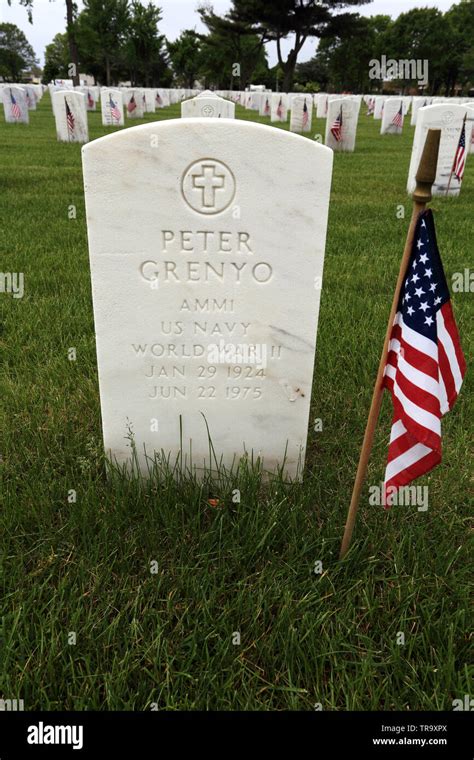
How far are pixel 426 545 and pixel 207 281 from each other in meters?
1.33

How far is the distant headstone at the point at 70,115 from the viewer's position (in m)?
12.5

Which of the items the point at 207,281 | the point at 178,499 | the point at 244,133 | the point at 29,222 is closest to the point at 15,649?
the point at 178,499

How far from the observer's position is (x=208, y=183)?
6.70ft

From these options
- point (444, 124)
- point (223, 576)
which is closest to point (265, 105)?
point (444, 124)

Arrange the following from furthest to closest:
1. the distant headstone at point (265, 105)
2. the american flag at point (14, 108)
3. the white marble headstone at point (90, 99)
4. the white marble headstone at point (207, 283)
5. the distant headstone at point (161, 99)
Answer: the distant headstone at point (161, 99)
the white marble headstone at point (90, 99)
the distant headstone at point (265, 105)
the american flag at point (14, 108)
the white marble headstone at point (207, 283)

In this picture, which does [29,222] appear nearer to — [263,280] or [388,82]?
[263,280]

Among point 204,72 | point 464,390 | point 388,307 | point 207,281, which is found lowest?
point 464,390

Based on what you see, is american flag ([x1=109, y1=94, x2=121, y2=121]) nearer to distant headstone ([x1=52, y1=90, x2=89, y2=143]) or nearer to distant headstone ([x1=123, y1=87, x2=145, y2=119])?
distant headstone ([x1=52, y1=90, x2=89, y2=143])

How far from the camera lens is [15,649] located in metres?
1.78

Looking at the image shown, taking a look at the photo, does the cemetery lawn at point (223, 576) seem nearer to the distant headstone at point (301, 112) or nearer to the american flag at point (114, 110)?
the distant headstone at point (301, 112)

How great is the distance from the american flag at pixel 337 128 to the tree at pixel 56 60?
2223 inches

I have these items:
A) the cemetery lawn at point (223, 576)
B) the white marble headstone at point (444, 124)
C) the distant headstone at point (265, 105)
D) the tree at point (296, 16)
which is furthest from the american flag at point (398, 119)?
the tree at point (296, 16)

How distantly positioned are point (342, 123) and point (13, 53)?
80.0 metres

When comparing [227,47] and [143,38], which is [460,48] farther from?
[143,38]
